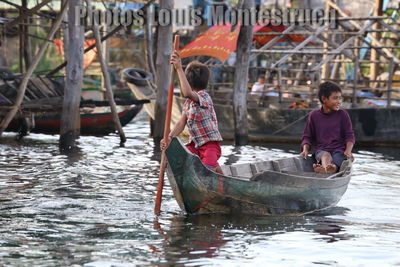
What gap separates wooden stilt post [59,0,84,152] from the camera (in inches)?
488

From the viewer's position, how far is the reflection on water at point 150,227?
6035 millimetres

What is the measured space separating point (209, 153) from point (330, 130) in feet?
5.16

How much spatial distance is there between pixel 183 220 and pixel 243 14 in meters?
6.62

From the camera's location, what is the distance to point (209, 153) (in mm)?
7328

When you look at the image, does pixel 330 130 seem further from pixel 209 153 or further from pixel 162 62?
pixel 162 62

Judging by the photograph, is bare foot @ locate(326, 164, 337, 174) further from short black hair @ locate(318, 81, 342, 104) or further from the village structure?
the village structure

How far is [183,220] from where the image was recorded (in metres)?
7.41

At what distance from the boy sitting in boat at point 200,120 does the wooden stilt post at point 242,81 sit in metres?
6.40

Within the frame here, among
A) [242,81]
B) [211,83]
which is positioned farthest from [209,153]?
[211,83]

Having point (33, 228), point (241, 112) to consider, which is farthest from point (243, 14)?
point (33, 228)

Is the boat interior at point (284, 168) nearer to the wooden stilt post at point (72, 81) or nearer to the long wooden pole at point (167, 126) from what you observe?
the long wooden pole at point (167, 126)

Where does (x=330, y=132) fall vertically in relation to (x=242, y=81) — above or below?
below

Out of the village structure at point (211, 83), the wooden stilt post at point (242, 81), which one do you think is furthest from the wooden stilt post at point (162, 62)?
the wooden stilt post at point (242, 81)

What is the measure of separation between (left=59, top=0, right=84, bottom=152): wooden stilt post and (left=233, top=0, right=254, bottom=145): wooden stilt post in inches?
108
